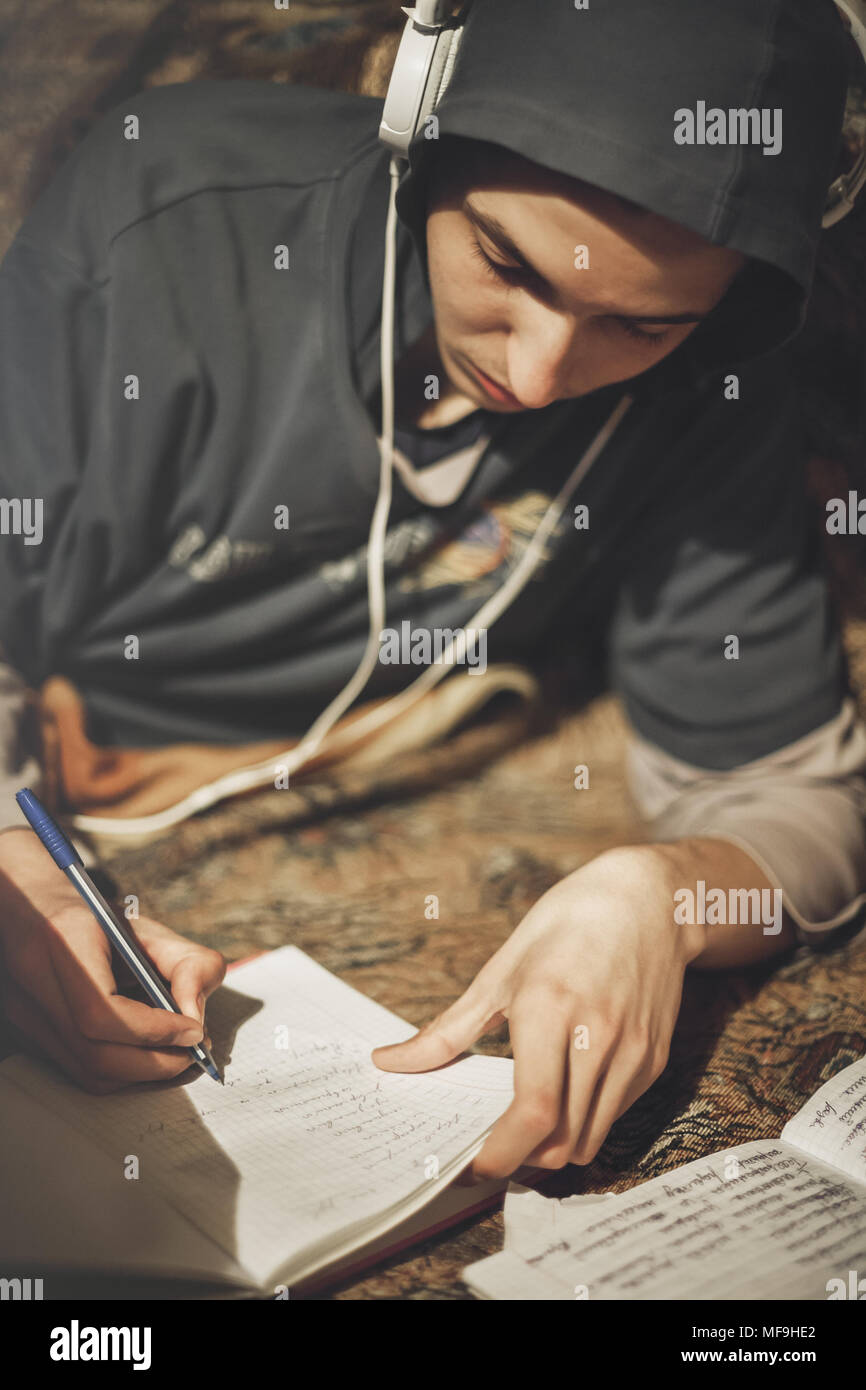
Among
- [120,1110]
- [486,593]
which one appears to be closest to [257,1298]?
[120,1110]

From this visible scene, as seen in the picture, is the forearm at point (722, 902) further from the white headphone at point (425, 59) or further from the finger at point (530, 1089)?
the white headphone at point (425, 59)

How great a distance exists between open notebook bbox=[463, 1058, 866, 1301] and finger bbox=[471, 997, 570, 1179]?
3 cm

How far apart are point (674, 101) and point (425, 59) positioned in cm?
18

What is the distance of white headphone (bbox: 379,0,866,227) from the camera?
684mm

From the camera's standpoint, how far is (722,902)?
31.3 inches

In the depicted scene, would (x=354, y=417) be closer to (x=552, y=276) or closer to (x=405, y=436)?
(x=405, y=436)

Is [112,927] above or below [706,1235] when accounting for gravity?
above

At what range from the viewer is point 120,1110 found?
23.5 inches

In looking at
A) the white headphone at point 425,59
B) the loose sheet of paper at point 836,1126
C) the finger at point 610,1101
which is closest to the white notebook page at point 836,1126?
the loose sheet of paper at point 836,1126

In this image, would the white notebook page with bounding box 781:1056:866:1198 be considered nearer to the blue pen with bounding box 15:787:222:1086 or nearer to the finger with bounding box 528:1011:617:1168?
the finger with bounding box 528:1011:617:1168

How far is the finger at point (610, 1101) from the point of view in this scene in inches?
24.5

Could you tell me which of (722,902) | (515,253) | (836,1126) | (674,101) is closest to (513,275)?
(515,253)

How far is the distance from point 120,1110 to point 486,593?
573 millimetres

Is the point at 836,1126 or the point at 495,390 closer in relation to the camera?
the point at 836,1126
